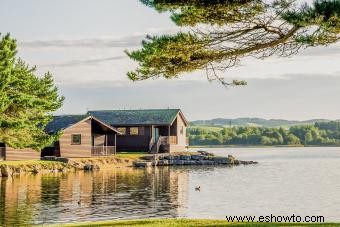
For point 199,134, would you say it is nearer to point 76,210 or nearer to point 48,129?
point 48,129

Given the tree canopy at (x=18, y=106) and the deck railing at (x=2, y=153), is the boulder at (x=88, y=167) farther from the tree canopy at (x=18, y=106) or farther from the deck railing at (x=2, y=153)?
the tree canopy at (x=18, y=106)

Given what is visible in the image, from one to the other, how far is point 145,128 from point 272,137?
103 metres

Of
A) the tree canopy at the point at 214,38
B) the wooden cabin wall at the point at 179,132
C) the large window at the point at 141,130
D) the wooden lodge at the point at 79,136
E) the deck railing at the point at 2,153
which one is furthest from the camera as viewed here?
the wooden cabin wall at the point at 179,132

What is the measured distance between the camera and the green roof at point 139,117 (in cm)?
7406

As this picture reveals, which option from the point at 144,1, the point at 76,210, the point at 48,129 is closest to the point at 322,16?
the point at 144,1

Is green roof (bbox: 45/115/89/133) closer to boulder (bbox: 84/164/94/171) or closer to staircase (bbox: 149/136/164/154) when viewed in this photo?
boulder (bbox: 84/164/94/171)

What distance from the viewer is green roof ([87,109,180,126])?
7406cm

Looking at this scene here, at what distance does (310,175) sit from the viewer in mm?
55062

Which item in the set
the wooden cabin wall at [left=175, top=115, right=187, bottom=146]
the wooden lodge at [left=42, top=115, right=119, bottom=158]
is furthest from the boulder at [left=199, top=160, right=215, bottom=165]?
the wooden lodge at [left=42, top=115, right=119, bottom=158]

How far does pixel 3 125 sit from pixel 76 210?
31.1 ft

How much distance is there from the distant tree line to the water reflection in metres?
118

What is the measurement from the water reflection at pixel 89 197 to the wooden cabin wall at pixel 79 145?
10.5 m

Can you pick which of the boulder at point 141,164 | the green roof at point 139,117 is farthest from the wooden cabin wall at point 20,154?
the green roof at point 139,117

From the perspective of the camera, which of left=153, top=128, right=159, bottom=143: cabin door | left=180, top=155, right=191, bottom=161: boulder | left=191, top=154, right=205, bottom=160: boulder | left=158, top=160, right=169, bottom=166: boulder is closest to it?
left=158, top=160, right=169, bottom=166: boulder
